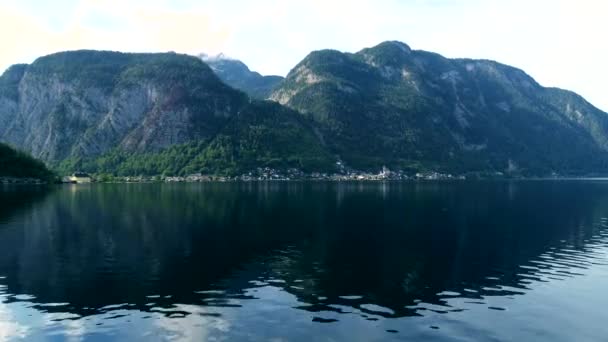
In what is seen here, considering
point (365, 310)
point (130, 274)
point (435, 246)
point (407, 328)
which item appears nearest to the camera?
point (407, 328)

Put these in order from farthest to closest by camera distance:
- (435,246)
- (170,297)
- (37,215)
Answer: (37,215)
(435,246)
(170,297)

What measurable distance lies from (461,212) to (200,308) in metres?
98.9

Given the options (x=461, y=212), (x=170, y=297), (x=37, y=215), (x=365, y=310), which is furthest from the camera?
(x=461, y=212)

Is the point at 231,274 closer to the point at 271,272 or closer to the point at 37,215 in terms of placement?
the point at 271,272

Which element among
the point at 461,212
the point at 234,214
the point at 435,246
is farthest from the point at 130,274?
the point at 461,212

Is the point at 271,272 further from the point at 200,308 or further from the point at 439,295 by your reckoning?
the point at 439,295

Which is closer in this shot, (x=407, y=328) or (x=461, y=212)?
(x=407, y=328)

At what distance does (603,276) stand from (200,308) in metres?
46.4

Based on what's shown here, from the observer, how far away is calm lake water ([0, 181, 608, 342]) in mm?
38719

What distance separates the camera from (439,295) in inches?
1917

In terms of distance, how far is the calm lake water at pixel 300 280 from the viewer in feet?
127

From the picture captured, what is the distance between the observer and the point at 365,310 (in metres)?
43.2

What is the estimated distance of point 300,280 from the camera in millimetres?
53875

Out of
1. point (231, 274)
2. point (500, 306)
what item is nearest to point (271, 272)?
point (231, 274)
